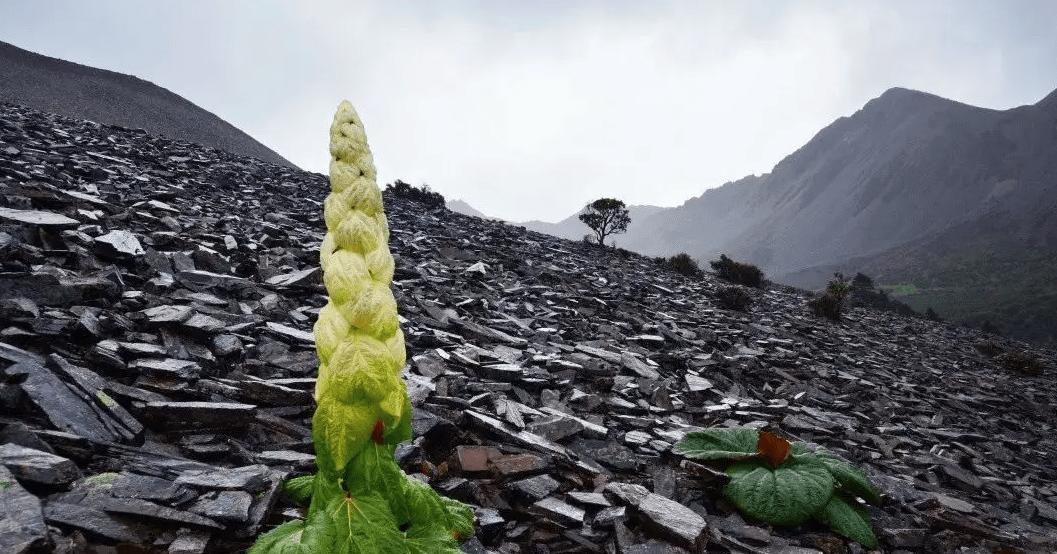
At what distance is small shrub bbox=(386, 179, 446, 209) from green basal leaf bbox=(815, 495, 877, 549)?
68.8 feet

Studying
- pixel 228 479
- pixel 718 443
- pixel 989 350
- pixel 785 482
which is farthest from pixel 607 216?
pixel 228 479

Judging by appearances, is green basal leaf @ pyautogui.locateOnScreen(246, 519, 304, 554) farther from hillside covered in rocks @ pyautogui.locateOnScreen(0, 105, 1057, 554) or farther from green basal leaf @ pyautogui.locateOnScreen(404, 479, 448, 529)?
hillside covered in rocks @ pyautogui.locateOnScreen(0, 105, 1057, 554)

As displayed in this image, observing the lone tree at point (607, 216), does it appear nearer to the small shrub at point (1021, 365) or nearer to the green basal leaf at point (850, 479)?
the small shrub at point (1021, 365)

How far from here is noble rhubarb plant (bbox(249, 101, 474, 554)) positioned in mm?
1213

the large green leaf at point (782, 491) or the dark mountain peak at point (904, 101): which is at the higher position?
the dark mountain peak at point (904, 101)

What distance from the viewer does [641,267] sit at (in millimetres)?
19875

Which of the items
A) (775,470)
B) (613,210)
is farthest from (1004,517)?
(613,210)

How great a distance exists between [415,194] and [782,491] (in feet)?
72.5

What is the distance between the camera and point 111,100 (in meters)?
32.5

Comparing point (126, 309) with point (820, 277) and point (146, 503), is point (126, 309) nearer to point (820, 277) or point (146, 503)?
point (146, 503)

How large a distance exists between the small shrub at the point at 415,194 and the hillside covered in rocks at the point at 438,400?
1129cm

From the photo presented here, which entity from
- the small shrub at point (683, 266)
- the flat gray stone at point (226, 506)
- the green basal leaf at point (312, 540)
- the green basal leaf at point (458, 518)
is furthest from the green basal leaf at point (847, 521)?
the small shrub at point (683, 266)

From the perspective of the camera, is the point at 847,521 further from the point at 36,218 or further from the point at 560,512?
the point at 36,218

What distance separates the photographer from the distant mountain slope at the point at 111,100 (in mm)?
28047
